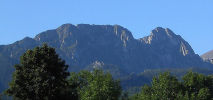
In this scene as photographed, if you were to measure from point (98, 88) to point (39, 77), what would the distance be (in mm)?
41087

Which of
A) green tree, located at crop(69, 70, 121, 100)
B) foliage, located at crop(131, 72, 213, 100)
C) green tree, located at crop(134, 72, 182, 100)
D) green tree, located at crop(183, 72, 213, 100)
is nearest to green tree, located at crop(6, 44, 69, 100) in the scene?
green tree, located at crop(69, 70, 121, 100)

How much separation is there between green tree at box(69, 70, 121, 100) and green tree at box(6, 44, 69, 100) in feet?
104

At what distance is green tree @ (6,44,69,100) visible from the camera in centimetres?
6450

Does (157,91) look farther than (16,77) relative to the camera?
Yes

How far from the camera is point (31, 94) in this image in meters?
65.6

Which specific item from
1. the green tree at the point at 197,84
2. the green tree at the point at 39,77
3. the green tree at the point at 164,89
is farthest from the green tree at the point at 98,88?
the green tree at the point at 39,77

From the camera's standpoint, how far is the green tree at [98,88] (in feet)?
336

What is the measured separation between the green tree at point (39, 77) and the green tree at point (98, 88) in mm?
31653

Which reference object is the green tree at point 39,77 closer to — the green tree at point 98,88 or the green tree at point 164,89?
the green tree at point 98,88

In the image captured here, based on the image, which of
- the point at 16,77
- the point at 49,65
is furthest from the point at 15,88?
the point at 49,65

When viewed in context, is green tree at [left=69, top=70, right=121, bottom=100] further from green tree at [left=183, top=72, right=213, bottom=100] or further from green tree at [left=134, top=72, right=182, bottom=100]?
green tree at [left=183, top=72, right=213, bottom=100]

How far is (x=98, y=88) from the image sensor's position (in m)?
104

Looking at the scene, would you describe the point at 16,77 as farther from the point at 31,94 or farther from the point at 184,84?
the point at 184,84

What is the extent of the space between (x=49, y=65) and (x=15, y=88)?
5.76 metres
